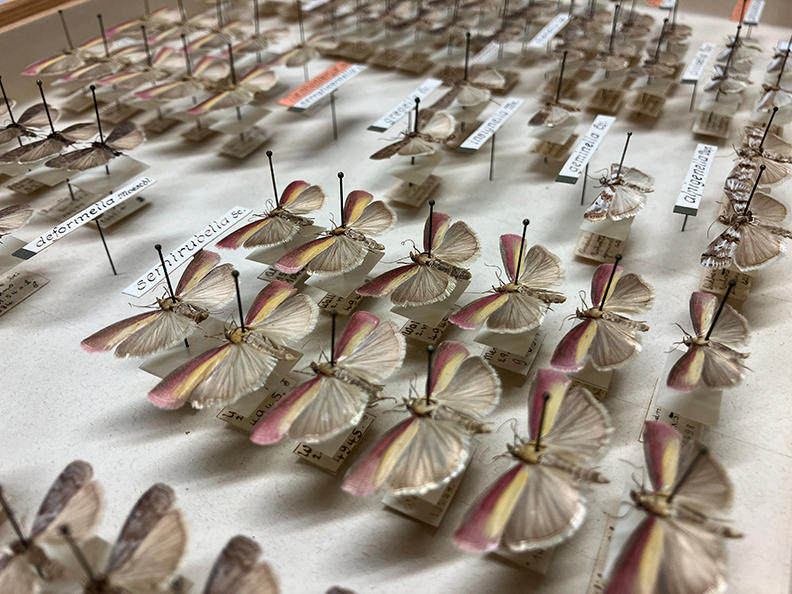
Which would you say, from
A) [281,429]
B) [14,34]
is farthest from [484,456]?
[14,34]

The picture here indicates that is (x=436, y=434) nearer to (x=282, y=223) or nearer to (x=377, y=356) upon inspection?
(x=377, y=356)

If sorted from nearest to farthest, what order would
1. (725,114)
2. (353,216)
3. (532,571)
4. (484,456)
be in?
1. (532,571)
2. (484,456)
3. (353,216)
4. (725,114)

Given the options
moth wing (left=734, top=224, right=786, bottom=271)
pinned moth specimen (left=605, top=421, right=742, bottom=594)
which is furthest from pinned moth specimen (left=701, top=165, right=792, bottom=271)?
pinned moth specimen (left=605, top=421, right=742, bottom=594)

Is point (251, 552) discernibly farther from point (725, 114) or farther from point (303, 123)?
point (725, 114)

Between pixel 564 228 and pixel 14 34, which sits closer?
pixel 564 228


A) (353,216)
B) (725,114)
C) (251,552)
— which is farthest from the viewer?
(725,114)

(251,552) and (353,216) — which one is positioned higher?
(353,216)
